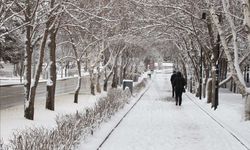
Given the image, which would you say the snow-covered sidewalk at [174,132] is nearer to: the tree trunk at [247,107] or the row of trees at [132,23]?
the tree trunk at [247,107]

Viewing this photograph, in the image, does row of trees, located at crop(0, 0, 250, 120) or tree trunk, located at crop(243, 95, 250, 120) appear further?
row of trees, located at crop(0, 0, 250, 120)

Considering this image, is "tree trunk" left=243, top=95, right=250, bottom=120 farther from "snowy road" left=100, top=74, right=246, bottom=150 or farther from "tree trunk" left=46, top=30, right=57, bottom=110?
"tree trunk" left=46, top=30, right=57, bottom=110

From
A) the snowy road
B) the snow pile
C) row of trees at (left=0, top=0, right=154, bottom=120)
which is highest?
row of trees at (left=0, top=0, right=154, bottom=120)

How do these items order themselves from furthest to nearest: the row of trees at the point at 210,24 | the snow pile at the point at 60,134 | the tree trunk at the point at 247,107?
the row of trees at the point at 210,24 < the tree trunk at the point at 247,107 < the snow pile at the point at 60,134

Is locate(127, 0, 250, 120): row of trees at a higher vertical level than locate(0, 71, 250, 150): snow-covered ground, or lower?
higher

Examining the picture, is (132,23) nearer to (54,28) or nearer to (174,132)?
(54,28)

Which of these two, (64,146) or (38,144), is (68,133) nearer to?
(64,146)

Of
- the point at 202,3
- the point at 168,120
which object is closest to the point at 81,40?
the point at 202,3

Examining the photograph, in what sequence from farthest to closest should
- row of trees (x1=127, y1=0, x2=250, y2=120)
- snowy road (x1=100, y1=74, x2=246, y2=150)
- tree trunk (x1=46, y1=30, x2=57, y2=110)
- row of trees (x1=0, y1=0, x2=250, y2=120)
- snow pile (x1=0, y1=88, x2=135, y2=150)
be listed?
tree trunk (x1=46, y1=30, x2=57, y2=110) → row of trees (x1=127, y1=0, x2=250, y2=120) → row of trees (x1=0, y1=0, x2=250, y2=120) → snowy road (x1=100, y1=74, x2=246, y2=150) → snow pile (x1=0, y1=88, x2=135, y2=150)

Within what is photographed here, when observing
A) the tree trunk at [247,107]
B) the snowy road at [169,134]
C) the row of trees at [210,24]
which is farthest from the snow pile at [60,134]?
the row of trees at [210,24]

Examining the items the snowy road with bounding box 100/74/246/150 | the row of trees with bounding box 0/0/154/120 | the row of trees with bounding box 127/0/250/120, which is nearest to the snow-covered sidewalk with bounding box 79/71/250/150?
the snowy road with bounding box 100/74/246/150

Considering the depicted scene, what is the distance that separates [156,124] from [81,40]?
1784cm

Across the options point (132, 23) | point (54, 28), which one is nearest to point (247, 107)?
Answer: point (54, 28)

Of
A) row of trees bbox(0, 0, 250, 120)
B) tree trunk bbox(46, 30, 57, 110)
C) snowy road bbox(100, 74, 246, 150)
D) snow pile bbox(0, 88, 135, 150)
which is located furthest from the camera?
tree trunk bbox(46, 30, 57, 110)
